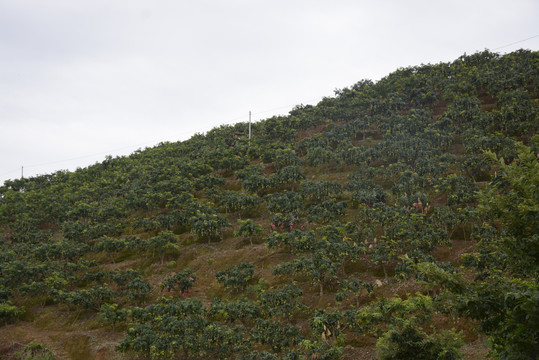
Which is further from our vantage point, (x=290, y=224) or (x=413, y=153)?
(x=413, y=153)

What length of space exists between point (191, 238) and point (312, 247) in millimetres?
20907

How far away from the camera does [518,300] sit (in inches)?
376

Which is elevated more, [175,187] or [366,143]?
[366,143]

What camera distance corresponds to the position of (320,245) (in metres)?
32.9

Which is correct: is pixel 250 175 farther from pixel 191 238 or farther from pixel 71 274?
pixel 71 274

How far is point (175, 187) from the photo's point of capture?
57.0 m

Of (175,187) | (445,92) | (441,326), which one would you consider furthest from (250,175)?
(445,92)

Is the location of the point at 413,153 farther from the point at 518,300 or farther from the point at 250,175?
the point at 518,300

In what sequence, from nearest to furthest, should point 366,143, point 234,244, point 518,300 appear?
point 518,300 < point 234,244 < point 366,143

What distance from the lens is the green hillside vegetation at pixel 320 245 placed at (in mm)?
14211

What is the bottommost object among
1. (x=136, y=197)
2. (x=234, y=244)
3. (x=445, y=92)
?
(x=234, y=244)

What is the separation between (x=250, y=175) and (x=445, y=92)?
41021 mm

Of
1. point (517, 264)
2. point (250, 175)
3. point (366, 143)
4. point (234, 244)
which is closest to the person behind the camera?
point (517, 264)

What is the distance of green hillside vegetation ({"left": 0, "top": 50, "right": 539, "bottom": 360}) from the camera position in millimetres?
14211
